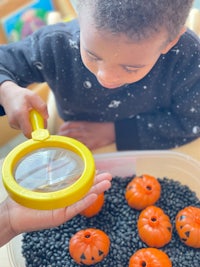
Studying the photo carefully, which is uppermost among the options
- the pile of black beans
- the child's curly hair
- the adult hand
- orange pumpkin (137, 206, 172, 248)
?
the child's curly hair

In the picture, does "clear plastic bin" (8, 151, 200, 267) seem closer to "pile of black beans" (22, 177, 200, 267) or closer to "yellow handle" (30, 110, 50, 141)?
"pile of black beans" (22, 177, 200, 267)

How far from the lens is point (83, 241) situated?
72 centimetres

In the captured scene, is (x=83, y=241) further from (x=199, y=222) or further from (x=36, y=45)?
(x=36, y=45)

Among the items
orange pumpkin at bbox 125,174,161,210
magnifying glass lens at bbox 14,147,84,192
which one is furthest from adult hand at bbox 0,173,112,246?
orange pumpkin at bbox 125,174,161,210

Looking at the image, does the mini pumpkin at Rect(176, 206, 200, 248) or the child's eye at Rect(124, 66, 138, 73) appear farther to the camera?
the mini pumpkin at Rect(176, 206, 200, 248)

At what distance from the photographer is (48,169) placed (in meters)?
0.65

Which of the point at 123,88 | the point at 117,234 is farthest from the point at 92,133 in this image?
the point at 117,234

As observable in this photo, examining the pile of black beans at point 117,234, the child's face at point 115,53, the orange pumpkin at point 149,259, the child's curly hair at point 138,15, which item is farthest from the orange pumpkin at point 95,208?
the child's curly hair at point 138,15

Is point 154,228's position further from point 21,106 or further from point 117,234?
point 21,106

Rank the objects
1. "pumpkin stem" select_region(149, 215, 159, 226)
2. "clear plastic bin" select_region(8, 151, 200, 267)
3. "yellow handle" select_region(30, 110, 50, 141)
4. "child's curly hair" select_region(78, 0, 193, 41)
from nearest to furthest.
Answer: "child's curly hair" select_region(78, 0, 193, 41)
"yellow handle" select_region(30, 110, 50, 141)
"pumpkin stem" select_region(149, 215, 159, 226)
"clear plastic bin" select_region(8, 151, 200, 267)

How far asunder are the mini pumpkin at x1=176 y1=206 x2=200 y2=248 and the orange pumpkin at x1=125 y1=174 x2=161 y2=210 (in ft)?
0.21

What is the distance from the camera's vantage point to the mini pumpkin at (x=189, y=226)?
2.39 ft

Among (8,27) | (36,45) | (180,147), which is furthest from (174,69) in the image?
(8,27)

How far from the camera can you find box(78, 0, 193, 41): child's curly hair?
52cm
